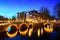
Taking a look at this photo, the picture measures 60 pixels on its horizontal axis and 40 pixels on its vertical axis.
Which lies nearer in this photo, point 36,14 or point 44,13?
point 44,13

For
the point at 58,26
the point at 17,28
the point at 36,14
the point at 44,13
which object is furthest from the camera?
the point at 36,14

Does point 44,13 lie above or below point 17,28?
above

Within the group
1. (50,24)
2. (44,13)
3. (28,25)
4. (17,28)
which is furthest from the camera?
(44,13)

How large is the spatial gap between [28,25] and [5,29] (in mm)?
5229

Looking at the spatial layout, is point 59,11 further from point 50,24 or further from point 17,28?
point 17,28

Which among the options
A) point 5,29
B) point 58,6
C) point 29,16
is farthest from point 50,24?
point 29,16

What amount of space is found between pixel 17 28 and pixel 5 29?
2929 mm

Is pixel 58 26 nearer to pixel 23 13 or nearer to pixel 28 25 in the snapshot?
pixel 28 25

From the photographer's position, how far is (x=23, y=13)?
2977 cm

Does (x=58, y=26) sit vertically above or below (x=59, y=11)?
below

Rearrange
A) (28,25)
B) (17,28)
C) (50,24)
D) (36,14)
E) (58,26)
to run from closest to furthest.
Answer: (17,28)
(28,25)
(50,24)
(58,26)
(36,14)

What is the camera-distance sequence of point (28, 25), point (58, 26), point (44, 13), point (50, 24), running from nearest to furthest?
point (28, 25), point (50, 24), point (58, 26), point (44, 13)

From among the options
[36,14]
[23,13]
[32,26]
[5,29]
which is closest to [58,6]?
[32,26]

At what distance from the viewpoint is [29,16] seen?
29.6 meters
